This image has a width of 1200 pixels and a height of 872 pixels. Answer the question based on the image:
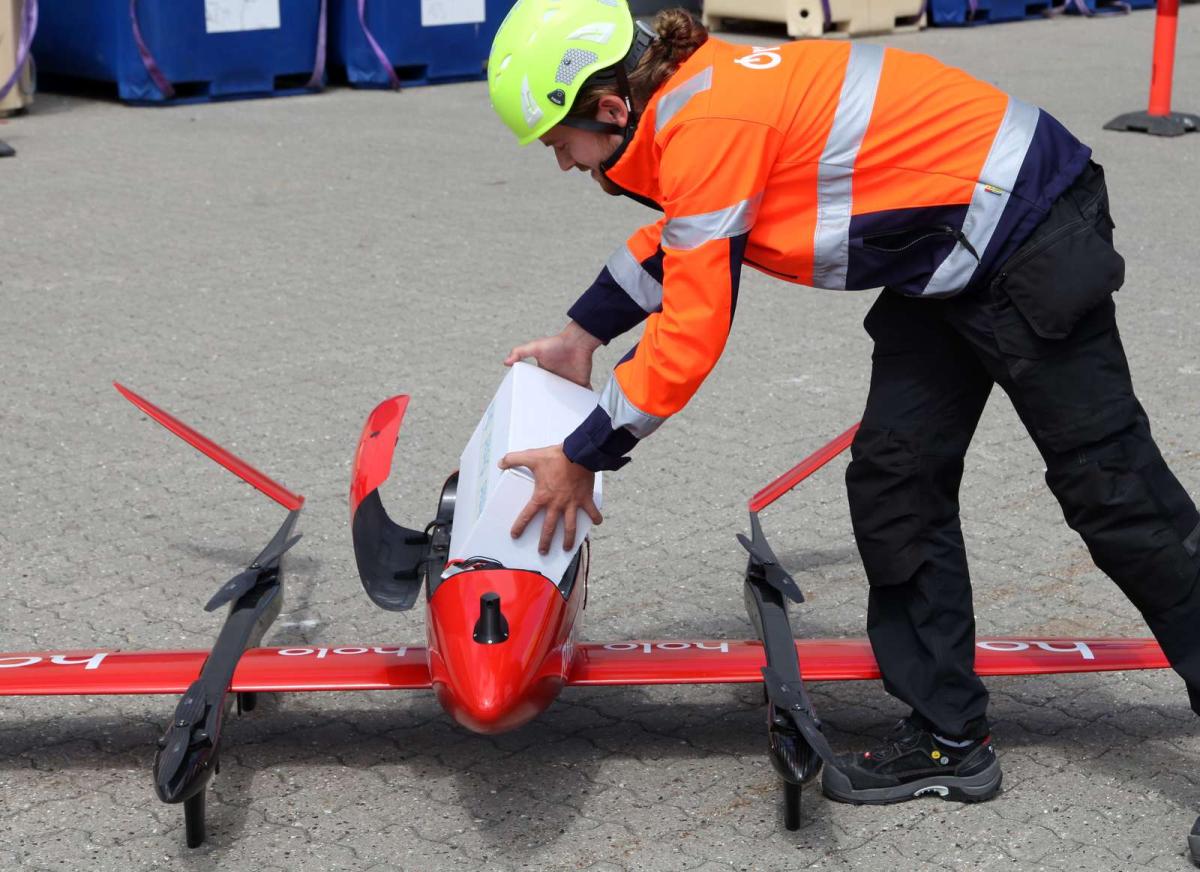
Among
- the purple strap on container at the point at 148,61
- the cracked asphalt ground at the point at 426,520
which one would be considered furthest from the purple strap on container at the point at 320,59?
the cracked asphalt ground at the point at 426,520

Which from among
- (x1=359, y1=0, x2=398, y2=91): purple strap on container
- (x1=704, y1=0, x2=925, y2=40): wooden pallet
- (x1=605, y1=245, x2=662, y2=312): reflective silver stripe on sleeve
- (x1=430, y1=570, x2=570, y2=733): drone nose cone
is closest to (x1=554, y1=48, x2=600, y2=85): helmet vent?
(x1=605, y1=245, x2=662, y2=312): reflective silver stripe on sleeve

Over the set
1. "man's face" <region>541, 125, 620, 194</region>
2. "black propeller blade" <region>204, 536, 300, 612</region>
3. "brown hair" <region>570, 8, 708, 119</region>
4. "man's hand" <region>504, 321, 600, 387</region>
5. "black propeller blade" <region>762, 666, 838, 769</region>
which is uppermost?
"brown hair" <region>570, 8, 708, 119</region>

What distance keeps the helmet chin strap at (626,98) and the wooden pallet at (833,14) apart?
40.6ft

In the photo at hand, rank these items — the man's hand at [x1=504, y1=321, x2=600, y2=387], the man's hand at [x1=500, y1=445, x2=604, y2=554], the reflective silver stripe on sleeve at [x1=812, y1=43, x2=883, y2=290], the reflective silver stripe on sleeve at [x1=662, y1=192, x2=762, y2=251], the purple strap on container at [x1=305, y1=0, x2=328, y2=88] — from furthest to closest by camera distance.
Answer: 1. the purple strap on container at [x1=305, y1=0, x2=328, y2=88]
2. the man's hand at [x1=504, y1=321, x2=600, y2=387]
3. the man's hand at [x1=500, y1=445, x2=604, y2=554]
4. the reflective silver stripe on sleeve at [x1=812, y1=43, x2=883, y2=290]
5. the reflective silver stripe on sleeve at [x1=662, y1=192, x2=762, y2=251]

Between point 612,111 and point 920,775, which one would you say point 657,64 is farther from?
point 920,775

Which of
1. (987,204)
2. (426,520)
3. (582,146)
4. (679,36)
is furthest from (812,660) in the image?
(426,520)

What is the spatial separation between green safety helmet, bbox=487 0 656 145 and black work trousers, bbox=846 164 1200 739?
731mm

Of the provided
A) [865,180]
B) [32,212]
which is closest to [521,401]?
[865,180]

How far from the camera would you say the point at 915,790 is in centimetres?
328

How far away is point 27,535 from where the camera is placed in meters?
4.70

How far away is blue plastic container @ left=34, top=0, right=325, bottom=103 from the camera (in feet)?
37.9

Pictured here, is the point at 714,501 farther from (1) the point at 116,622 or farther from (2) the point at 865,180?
(2) the point at 865,180

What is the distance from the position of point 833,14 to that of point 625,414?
1308cm

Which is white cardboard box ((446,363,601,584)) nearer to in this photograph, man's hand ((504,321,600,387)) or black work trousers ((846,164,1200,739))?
man's hand ((504,321,600,387))
